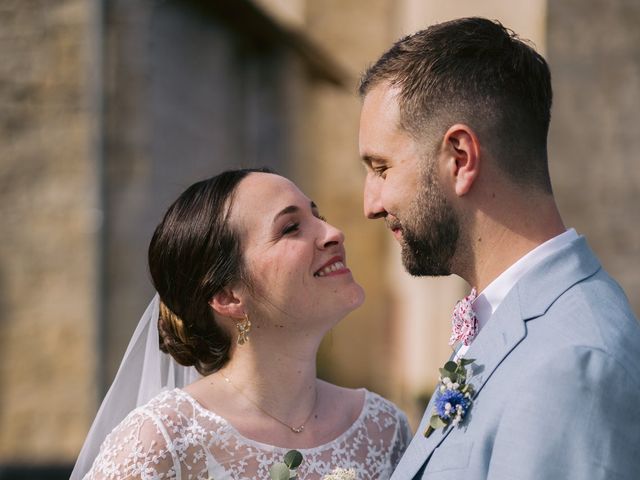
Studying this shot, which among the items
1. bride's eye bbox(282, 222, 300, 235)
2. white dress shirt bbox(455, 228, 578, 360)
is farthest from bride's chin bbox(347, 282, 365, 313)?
white dress shirt bbox(455, 228, 578, 360)

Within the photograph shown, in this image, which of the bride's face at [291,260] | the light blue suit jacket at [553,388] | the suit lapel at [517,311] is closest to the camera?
the light blue suit jacket at [553,388]

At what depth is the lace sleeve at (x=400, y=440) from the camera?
346 centimetres

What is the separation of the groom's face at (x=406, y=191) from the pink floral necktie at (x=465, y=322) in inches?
4.2

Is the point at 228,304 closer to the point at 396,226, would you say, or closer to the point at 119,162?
the point at 396,226

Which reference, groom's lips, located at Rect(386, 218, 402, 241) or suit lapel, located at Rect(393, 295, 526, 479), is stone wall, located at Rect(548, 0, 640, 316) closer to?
groom's lips, located at Rect(386, 218, 402, 241)

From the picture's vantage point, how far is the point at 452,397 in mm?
2506

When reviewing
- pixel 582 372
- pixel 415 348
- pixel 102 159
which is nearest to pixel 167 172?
pixel 102 159

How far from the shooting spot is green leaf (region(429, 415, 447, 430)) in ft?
8.28

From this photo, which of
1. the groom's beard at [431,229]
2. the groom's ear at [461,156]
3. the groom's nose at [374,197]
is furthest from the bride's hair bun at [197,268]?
the groom's ear at [461,156]

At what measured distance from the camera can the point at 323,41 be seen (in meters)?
20.7

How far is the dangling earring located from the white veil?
16.8 inches

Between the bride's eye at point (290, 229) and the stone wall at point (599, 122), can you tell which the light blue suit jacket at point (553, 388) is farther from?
the stone wall at point (599, 122)

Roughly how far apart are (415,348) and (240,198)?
25.6 ft

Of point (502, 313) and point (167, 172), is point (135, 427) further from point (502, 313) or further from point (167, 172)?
point (167, 172)
